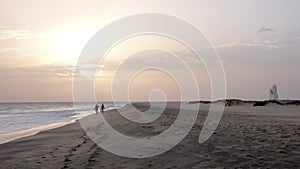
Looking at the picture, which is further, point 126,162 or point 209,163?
point 126,162

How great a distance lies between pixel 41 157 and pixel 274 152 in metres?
9.94

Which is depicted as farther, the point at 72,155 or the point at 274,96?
the point at 274,96

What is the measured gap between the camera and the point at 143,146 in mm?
15211

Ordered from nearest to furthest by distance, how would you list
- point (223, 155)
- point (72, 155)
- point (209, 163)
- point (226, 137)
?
point (209, 163) < point (223, 155) < point (72, 155) < point (226, 137)

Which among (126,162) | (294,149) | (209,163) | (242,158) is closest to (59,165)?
(126,162)

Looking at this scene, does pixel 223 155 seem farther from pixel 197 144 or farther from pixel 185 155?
pixel 197 144

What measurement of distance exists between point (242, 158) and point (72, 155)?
7.39m

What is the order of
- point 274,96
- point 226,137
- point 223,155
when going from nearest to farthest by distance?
1. point 223,155
2. point 226,137
3. point 274,96

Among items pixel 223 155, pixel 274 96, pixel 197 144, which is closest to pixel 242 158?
pixel 223 155

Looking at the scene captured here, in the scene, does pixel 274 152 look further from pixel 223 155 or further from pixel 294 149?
pixel 223 155

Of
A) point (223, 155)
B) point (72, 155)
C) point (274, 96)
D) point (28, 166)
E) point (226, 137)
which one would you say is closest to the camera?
point (223, 155)

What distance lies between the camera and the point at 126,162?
11992 mm

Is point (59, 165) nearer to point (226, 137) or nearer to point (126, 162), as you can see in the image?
point (126, 162)

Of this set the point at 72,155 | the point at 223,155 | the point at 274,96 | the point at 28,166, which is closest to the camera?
the point at 223,155
